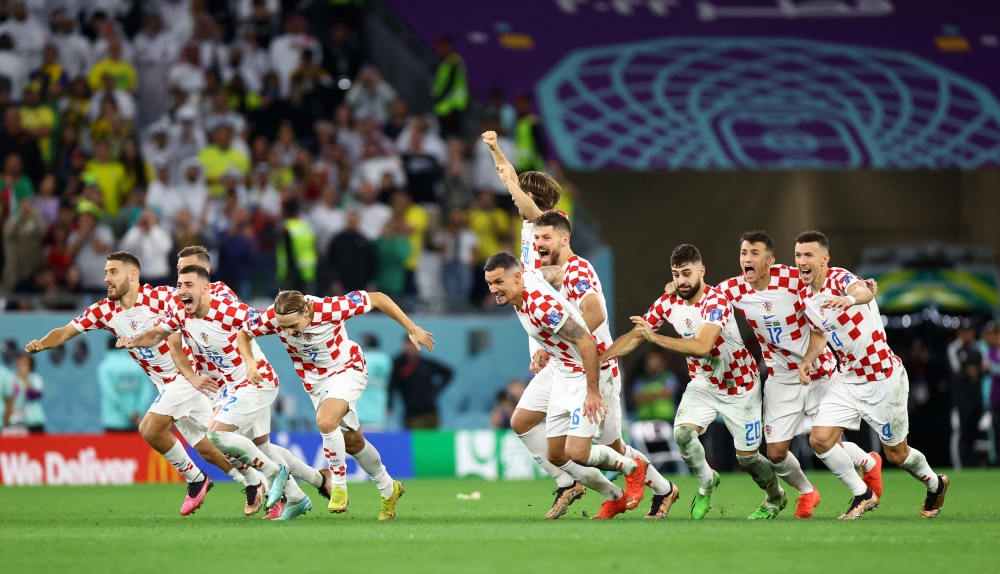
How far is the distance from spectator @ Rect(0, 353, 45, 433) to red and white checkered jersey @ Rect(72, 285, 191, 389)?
6365mm

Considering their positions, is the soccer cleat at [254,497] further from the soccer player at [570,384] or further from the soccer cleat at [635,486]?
the soccer cleat at [635,486]

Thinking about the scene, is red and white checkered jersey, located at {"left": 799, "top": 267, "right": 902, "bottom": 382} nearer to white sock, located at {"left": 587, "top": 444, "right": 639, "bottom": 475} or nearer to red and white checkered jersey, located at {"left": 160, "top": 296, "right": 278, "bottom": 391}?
white sock, located at {"left": 587, "top": 444, "right": 639, "bottom": 475}

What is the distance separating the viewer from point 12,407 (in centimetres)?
1906

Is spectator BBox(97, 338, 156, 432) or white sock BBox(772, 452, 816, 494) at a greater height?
spectator BBox(97, 338, 156, 432)

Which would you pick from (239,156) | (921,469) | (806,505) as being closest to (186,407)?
(806,505)

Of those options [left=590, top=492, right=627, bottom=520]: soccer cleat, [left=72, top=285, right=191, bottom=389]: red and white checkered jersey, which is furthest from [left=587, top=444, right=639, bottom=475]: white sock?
[left=72, top=285, right=191, bottom=389]: red and white checkered jersey

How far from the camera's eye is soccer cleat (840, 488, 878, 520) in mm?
11472

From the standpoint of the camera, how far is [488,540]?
9.59 metres

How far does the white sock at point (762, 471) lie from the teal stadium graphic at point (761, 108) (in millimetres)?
12147

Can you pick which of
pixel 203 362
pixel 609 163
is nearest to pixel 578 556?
pixel 203 362

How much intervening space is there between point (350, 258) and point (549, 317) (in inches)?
369

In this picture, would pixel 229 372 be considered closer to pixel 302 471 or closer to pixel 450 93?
pixel 302 471

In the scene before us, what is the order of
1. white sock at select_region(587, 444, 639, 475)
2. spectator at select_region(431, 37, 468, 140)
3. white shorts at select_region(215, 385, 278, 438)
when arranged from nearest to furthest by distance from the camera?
white sock at select_region(587, 444, 639, 475) < white shorts at select_region(215, 385, 278, 438) < spectator at select_region(431, 37, 468, 140)

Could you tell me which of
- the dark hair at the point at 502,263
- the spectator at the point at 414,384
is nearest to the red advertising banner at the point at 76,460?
the spectator at the point at 414,384
